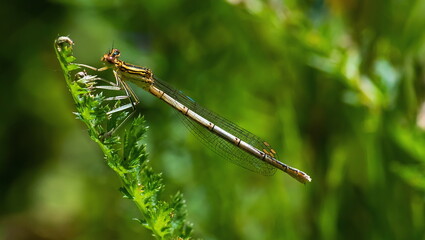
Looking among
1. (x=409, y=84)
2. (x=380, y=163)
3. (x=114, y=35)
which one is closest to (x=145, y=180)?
(x=380, y=163)

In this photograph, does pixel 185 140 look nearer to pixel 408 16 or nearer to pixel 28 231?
pixel 408 16

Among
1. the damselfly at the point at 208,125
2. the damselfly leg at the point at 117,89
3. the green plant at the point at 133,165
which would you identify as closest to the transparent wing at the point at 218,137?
the damselfly at the point at 208,125

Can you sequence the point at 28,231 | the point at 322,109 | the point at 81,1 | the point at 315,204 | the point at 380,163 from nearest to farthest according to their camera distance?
the point at 380,163 < the point at 315,204 < the point at 322,109 < the point at 81,1 < the point at 28,231

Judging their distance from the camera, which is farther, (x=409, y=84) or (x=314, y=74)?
(x=314, y=74)

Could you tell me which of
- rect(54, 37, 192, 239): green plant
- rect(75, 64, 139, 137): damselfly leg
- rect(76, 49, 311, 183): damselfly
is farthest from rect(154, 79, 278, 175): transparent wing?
rect(54, 37, 192, 239): green plant

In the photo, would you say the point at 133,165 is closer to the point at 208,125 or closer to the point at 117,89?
the point at 117,89

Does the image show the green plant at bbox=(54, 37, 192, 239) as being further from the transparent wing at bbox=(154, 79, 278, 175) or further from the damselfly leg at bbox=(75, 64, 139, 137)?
the transparent wing at bbox=(154, 79, 278, 175)

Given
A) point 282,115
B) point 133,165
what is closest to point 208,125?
point 282,115
